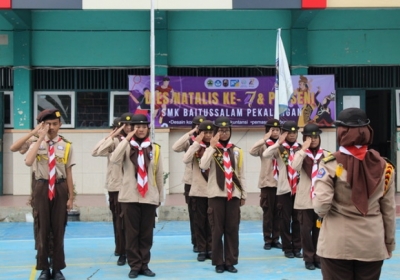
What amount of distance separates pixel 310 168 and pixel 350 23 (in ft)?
24.9

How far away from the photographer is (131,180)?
780 centimetres

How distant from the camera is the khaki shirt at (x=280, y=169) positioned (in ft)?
29.2

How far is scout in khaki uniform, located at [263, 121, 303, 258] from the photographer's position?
892 centimetres

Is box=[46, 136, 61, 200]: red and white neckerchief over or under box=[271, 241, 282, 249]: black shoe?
over

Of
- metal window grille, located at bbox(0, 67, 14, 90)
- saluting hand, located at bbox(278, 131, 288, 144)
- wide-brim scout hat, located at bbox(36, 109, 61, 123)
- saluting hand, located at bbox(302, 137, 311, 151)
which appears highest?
metal window grille, located at bbox(0, 67, 14, 90)

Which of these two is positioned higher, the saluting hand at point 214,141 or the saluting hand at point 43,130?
the saluting hand at point 43,130

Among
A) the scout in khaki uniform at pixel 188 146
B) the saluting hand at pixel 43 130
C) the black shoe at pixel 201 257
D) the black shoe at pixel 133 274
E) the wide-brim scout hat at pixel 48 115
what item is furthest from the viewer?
the scout in khaki uniform at pixel 188 146

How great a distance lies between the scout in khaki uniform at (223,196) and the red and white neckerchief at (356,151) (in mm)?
3418

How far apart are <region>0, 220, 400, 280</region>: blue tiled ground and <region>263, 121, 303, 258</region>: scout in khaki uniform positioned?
26 cm

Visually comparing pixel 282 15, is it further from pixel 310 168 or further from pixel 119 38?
pixel 310 168

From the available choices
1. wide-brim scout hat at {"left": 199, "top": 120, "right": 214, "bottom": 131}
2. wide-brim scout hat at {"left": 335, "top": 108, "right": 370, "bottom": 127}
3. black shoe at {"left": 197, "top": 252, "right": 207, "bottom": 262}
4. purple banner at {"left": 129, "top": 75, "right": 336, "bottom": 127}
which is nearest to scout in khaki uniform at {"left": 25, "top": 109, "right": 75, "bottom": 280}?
wide-brim scout hat at {"left": 199, "top": 120, "right": 214, "bottom": 131}

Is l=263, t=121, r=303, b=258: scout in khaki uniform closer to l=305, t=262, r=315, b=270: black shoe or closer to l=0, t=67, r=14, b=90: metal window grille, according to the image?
l=305, t=262, r=315, b=270: black shoe

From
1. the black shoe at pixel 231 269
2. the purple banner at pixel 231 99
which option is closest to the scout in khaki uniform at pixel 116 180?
the black shoe at pixel 231 269

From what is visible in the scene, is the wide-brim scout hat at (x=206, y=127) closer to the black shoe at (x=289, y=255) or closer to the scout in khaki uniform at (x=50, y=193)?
the scout in khaki uniform at (x=50, y=193)
